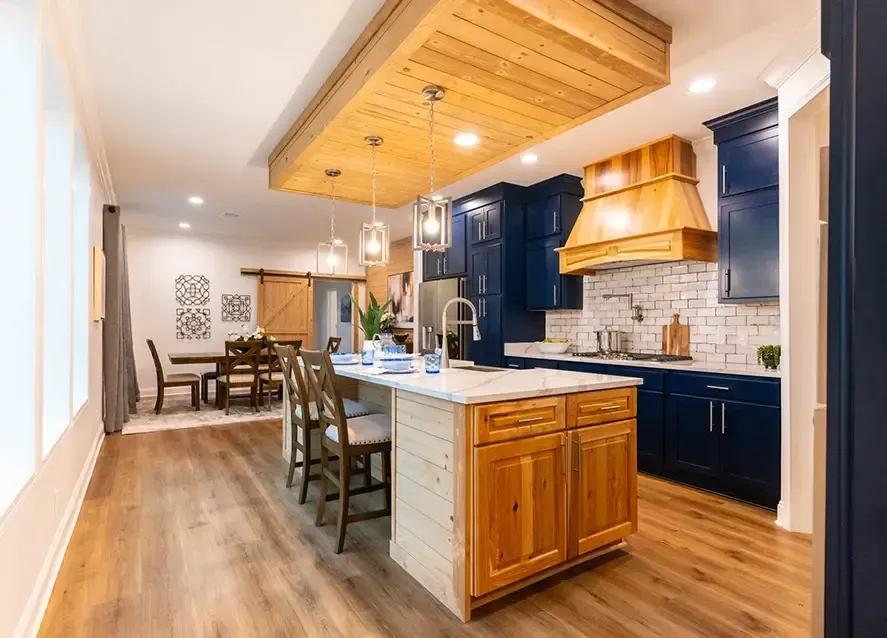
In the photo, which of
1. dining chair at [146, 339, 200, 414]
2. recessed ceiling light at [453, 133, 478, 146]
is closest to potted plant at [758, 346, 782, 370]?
recessed ceiling light at [453, 133, 478, 146]

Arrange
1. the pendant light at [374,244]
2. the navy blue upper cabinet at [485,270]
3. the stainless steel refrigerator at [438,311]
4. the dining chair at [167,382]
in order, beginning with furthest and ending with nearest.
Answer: the dining chair at [167,382] < the stainless steel refrigerator at [438,311] < the navy blue upper cabinet at [485,270] < the pendant light at [374,244]

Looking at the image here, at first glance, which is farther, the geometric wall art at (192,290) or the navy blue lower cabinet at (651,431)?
the geometric wall art at (192,290)

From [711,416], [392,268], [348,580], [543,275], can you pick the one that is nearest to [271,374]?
[392,268]

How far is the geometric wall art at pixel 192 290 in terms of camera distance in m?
8.23

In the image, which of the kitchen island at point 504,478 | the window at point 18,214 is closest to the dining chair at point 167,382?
the window at point 18,214

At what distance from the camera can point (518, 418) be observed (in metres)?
2.08

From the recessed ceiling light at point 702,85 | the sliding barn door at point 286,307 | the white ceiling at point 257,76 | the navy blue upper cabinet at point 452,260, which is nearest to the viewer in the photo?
the white ceiling at point 257,76

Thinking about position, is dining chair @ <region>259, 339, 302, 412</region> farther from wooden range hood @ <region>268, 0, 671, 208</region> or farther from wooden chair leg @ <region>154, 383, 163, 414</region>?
wooden range hood @ <region>268, 0, 671, 208</region>

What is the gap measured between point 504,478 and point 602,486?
0.66m

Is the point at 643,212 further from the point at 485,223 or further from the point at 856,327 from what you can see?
the point at 856,327

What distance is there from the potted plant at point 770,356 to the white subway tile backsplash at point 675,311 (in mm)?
319

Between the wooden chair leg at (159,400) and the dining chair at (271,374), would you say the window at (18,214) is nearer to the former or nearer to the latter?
the dining chair at (271,374)

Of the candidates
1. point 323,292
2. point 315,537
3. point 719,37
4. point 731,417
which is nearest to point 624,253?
point 731,417

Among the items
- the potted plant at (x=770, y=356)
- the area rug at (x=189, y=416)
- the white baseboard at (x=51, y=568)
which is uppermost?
the potted plant at (x=770, y=356)
